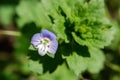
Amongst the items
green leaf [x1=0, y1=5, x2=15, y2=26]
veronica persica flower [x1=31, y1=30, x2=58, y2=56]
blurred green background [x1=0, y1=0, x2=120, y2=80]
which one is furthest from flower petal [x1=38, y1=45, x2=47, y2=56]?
green leaf [x1=0, y1=5, x2=15, y2=26]

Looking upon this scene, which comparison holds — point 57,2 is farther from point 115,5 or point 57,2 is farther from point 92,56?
point 115,5

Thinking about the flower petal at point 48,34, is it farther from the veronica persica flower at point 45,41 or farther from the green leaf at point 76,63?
the green leaf at point 76,63

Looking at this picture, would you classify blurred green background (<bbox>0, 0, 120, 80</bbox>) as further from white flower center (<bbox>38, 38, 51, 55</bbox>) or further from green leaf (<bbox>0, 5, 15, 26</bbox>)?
white flower center (<bbox>38, 38, 51, 55</bbox>)

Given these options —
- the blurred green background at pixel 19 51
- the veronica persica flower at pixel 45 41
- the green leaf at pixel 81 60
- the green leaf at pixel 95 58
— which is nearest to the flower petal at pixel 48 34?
the veronica persica flower at pixel 45 41

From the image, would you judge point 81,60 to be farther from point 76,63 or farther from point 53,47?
point 53,47

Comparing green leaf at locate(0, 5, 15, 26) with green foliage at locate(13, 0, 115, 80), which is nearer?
green foliage at locate(13, 0, 115, 80)

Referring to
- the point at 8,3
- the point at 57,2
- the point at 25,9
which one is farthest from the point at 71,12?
the point at 8,3
